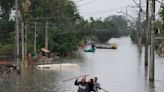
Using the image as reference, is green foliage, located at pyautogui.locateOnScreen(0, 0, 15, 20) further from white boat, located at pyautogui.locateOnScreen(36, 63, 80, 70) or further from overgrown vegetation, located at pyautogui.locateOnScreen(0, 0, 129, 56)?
white boat, located at pyautogui.locateOnScreen(36, 63, 80, 70)

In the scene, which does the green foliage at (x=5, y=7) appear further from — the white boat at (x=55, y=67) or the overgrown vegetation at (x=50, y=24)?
the white boat at (x=55, y=67)

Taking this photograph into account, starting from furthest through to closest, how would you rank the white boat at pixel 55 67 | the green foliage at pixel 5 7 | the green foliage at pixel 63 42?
the green foliage at pixel 5 7
the green foliage at pixel 63 42
the white boat at pixel 55 67

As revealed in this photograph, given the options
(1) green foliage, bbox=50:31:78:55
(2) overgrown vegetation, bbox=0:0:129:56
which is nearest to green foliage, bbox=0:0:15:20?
(2) overgrown vegetation, bbox=0:0:129:56

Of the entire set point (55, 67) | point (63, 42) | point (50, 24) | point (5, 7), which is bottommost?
point (55, 67)

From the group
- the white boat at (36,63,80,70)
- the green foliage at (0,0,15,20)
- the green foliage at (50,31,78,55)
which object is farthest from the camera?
the green foliage at (0,0,15,20)

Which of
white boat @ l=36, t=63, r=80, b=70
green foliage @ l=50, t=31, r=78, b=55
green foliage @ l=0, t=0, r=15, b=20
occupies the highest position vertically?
green foliage @ l=0, t=0, r=15, b=20

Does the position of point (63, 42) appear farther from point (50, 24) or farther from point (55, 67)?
point (55, 67)

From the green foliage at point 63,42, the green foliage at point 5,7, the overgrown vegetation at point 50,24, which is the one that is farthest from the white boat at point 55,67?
the green foliage at point 5,7

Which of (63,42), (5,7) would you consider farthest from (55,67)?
(5,7)

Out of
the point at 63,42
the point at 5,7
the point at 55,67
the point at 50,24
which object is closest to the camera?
the point at 55,67

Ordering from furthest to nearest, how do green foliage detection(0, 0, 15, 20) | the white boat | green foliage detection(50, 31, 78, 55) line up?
green foliage detection(0, 0, 15, 20) → green foliage detection(50, 31, 78, 55) → the white boat

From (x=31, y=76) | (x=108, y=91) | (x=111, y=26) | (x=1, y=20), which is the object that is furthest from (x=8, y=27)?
(x=111, y=26)

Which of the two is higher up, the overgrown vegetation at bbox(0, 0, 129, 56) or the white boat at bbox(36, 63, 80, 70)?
the overgrown vegetation at bbox(0, 0, 129, 56)

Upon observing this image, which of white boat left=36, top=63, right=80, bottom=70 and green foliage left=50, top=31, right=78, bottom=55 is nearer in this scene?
white boat left=36, top=63, right=80, bottom=70
